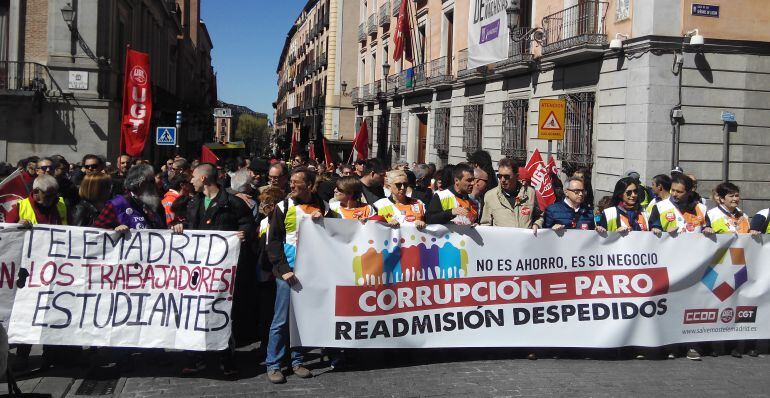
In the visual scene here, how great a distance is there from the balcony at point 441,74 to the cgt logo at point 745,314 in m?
18.1

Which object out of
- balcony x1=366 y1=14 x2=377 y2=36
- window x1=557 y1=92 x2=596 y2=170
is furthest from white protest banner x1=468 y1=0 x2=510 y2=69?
balcony x1=366 y1=14 x2=377 y2=36

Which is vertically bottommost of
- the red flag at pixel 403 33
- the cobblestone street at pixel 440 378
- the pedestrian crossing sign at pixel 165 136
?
the cobblestone street at pixel 440 378

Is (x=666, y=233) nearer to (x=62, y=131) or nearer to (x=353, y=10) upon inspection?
(x=62, y=131)

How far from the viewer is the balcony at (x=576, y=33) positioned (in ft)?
47.4

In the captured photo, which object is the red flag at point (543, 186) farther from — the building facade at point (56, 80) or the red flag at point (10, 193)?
the building facade at point (56, 80)

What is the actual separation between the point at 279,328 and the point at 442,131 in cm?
2026

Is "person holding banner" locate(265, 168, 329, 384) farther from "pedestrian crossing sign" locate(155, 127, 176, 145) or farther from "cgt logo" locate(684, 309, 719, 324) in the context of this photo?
"pedestrian crossing sign" locate(155, 127, 176, 145)

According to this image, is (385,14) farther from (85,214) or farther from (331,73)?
(85,214)

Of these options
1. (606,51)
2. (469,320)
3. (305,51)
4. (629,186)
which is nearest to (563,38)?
(606,51)

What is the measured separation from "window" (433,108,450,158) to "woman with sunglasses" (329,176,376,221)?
19.1m

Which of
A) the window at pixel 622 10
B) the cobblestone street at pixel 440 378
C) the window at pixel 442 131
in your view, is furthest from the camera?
the window at pixel 442 131

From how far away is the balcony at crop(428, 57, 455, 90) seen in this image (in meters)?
24.5

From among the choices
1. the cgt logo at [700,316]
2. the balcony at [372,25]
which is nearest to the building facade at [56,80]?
the cgt logo at [700,316]

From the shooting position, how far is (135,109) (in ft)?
41.2
